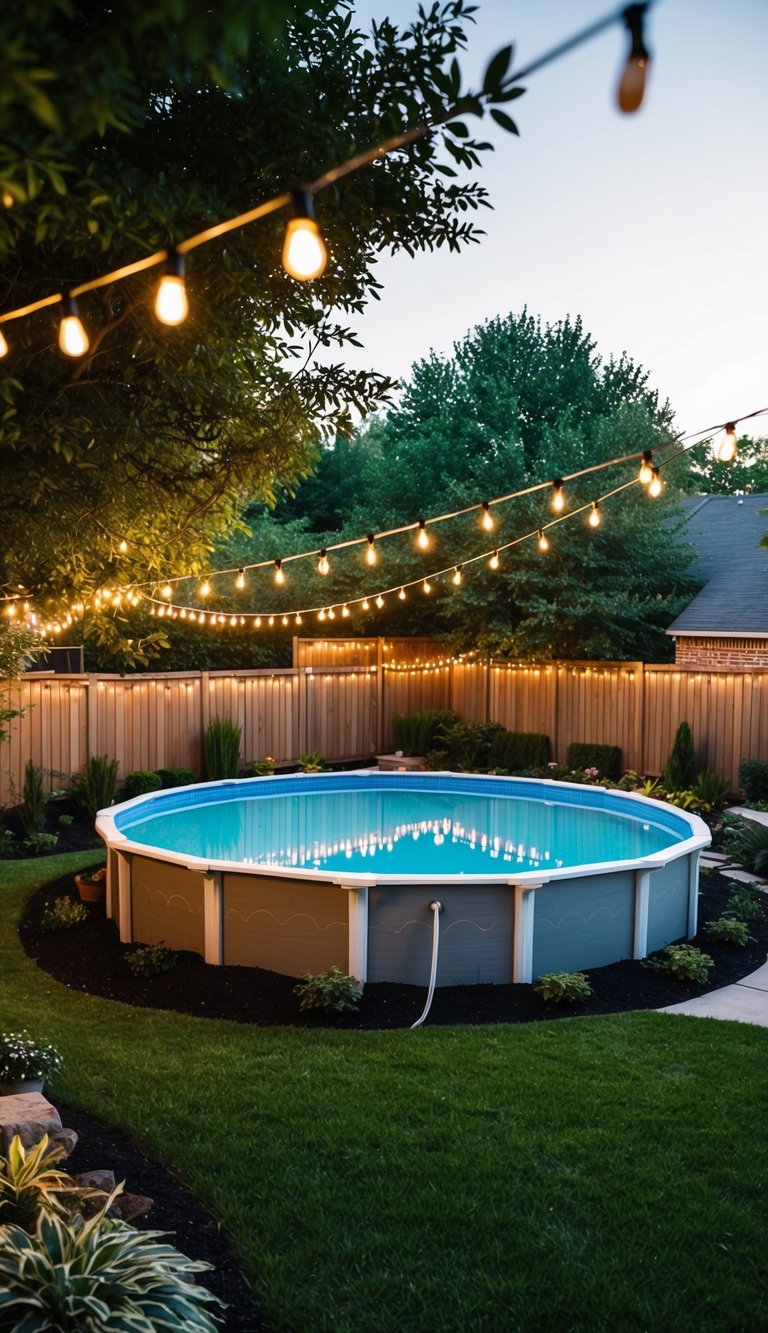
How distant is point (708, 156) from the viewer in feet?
28.7

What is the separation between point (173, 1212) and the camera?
3.70 metres

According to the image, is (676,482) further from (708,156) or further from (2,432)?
(2,432)

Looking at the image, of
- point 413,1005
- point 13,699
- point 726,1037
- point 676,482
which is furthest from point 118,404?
point 676,482

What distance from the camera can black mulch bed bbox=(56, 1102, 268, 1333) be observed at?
3.20 metres

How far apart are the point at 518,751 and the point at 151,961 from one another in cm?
1007

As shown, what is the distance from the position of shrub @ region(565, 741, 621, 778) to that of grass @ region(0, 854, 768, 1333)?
916 cm

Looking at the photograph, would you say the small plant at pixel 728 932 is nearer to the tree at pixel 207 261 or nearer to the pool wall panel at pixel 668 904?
the pool wall panel at pixel 668 904

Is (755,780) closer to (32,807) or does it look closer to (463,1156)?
(32,807)

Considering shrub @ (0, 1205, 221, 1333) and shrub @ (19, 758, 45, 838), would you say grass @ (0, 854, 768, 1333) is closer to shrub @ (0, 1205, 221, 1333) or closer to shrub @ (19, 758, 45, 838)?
shrub @ (0, 1205, 221, 1333)

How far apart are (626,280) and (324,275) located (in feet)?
32.6

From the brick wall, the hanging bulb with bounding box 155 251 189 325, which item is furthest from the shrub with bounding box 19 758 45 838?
the hanging bulb with bounding box 155 251 189 325

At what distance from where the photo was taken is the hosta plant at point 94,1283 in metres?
2.65

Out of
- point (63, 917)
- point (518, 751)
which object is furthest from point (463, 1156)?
point (518, 751)

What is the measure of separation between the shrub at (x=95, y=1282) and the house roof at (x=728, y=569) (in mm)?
11977
